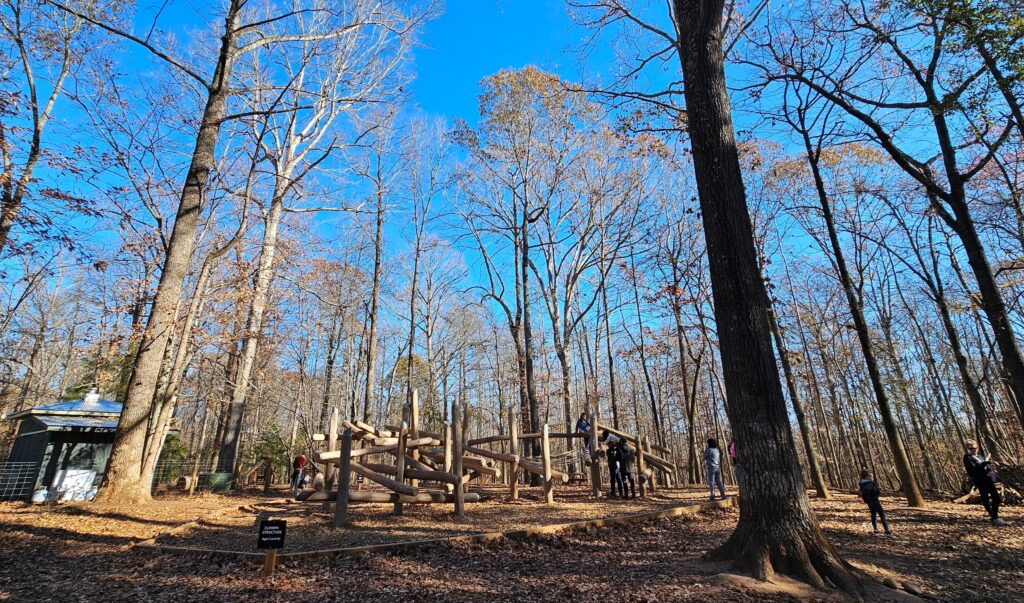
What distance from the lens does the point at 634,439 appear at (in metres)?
12.0

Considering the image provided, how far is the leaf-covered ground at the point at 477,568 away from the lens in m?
4.09

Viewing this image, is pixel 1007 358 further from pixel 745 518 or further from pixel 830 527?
pixel 745 518

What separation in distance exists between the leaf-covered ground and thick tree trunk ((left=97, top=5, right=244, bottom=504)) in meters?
0.59

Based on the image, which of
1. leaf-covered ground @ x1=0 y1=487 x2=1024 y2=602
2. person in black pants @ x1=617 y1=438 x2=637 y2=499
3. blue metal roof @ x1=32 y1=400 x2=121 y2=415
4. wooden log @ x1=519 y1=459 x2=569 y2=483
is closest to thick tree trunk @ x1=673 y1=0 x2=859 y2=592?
leaf-covered ground @ x1=0 y1=487 x2=1024 y2=602

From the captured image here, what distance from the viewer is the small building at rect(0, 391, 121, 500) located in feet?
36.6

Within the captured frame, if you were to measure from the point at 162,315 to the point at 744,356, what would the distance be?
370 inches

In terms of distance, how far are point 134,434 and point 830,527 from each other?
11.7m

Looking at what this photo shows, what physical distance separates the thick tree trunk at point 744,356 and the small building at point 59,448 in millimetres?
13695

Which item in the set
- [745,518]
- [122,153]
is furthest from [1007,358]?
[122,153]

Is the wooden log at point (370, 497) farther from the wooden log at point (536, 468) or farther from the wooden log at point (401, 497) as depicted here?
the wooden log at point (536, 468)

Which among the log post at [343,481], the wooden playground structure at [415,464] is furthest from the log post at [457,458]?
the log post at [343,481]

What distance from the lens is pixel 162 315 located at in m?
8.31

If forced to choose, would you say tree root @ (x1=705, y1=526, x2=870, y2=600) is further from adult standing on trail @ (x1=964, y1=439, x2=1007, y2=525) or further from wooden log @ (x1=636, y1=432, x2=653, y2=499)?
wooden log @ (x1=636, y1=432, x2=653, y2=499)

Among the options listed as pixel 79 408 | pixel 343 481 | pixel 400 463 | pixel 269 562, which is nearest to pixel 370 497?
pixel 343 481
